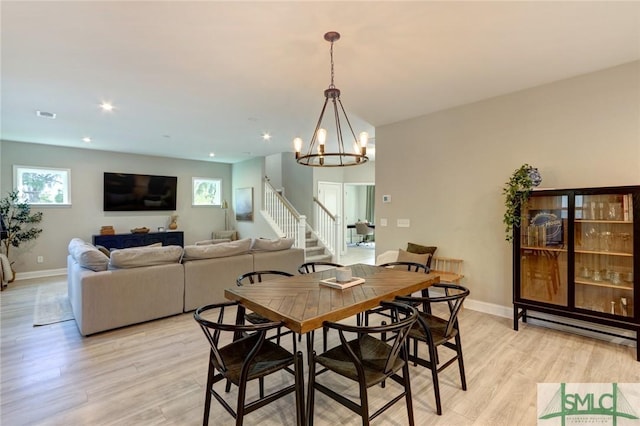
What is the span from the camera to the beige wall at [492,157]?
3.10 m

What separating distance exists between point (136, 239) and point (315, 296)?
256 inches

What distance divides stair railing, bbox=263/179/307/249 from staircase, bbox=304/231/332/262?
350 mm

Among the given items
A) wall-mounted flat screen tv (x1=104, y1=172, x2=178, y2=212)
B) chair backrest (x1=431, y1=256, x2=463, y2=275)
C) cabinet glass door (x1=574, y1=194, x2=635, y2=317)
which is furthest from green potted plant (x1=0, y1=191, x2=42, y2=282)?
cabinet glass door (x1=574, y1=194, x2=635, y2=317)

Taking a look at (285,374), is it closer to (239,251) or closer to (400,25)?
(239,251)

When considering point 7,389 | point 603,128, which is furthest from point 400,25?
point 7,389

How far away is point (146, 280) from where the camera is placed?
3521 mm

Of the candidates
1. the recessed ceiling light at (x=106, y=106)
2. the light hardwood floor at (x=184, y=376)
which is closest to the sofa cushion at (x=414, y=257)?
the light hardwood floor at (x=184, y=376)

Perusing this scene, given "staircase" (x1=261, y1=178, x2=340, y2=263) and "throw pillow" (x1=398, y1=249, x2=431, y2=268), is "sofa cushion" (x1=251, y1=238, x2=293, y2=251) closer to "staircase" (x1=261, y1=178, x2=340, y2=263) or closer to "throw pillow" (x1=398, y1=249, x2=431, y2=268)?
"throw pillow" (x1=398, y1=249, x2=431, y2=268)

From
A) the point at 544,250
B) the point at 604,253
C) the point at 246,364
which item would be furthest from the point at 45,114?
the point at 604,253

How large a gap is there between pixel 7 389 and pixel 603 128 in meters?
Result: 5.75

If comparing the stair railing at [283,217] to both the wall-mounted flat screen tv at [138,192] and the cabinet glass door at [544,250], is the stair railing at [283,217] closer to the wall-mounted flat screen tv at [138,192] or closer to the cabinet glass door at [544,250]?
the wall-mounted flat screen tv at [138,192]

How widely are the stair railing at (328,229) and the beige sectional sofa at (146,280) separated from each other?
3000mm

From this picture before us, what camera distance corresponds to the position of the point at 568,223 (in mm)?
3131

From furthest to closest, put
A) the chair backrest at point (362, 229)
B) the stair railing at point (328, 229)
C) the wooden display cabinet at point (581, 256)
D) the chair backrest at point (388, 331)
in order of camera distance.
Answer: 1. the chair backrest at point (362, 229)
2. the stair railing at point (328, 229)
3. the wooden display cabinet at point (581, 256)
4. the chair backrest at point (388, 331)
